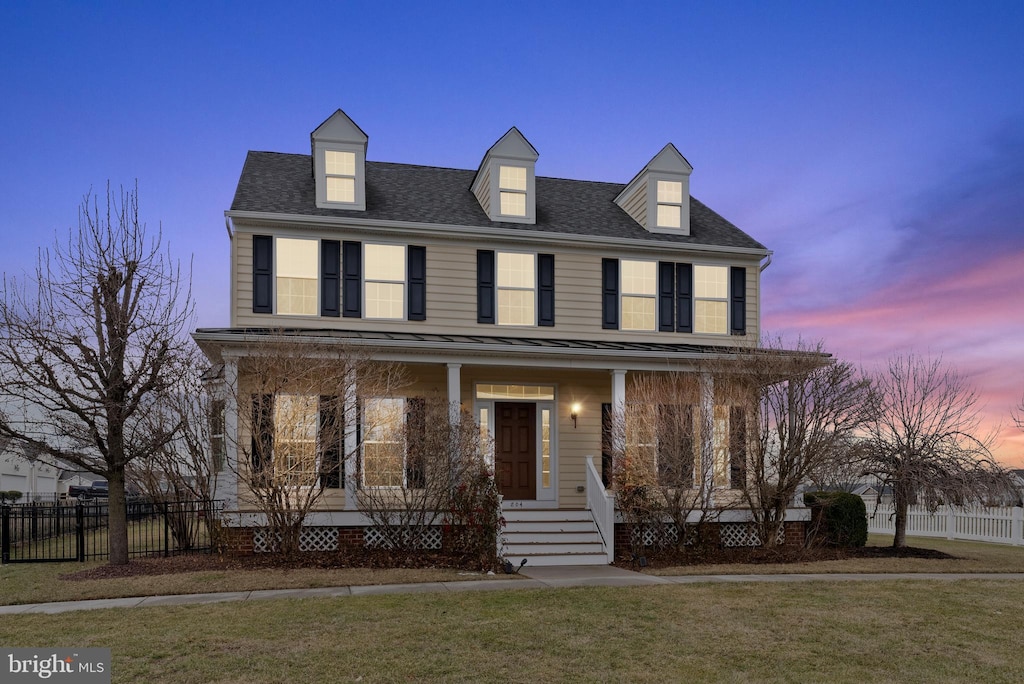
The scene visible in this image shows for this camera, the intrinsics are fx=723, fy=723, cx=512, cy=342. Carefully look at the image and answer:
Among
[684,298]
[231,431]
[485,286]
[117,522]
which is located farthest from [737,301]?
[117,522]

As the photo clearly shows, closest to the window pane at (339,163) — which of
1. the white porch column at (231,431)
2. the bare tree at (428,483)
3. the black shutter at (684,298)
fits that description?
the white porch column at (231,431)

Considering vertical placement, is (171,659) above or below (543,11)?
below

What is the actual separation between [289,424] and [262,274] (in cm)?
431

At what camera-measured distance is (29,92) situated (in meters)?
17.2

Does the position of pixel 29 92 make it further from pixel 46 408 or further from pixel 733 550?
pixel 733 550

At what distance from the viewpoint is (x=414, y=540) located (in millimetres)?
12719

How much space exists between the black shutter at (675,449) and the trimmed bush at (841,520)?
3846 mm

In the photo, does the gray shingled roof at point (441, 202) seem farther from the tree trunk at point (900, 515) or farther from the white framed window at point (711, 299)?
the tree trunk at point (900, 515)

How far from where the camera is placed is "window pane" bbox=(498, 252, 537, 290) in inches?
639

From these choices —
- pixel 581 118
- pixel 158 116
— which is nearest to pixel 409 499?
pixel 158 116

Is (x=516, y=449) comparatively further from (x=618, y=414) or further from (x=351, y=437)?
(x=351, y=437)

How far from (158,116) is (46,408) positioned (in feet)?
29.1

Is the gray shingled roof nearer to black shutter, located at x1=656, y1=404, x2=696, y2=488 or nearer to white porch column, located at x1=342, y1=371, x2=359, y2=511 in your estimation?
white porch column, located at x1=342, y1=371, x2=359, y2=511

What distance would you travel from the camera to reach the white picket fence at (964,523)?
19.6 meters
